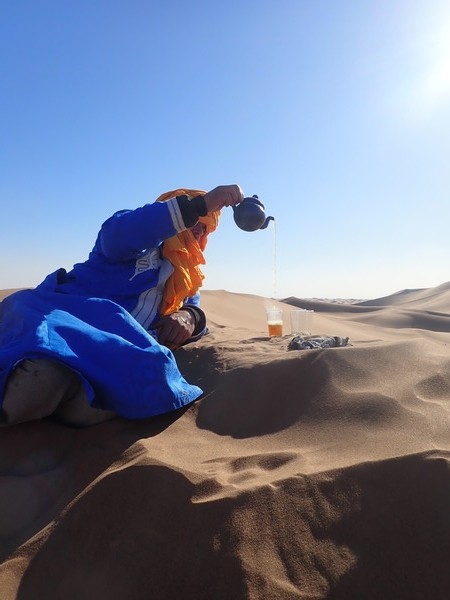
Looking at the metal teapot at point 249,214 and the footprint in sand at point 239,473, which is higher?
the metal teapot at point 249,214

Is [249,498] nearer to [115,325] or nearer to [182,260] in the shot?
[115,325]

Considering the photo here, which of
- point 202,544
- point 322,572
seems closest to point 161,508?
point 202,544

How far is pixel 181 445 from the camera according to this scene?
5.25 ft

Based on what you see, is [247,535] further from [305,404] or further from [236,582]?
[305,404]

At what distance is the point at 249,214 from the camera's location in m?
2.57

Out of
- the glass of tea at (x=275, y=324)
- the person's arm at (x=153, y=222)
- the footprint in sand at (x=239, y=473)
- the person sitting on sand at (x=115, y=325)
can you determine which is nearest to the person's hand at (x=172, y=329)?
the person sitting on sand at (x=115, y=325)

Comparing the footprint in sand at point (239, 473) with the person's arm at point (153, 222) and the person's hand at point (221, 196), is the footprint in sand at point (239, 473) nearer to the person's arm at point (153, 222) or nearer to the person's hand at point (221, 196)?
the person's arm at point (153, 222)

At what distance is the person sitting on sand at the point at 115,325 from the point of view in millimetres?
1688

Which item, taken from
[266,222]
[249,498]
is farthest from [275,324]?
[249,498]

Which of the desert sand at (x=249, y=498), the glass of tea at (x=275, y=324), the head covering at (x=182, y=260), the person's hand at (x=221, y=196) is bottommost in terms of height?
the desert sand at (x=249, y=498)

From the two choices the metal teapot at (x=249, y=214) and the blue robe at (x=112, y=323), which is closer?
the blue robe at (x=112, y=323)

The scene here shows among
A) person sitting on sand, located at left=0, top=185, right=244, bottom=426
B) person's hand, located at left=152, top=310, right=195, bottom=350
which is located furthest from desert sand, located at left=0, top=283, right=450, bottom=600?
person's hand, located at left=152, top=310, right=195, bottom=350

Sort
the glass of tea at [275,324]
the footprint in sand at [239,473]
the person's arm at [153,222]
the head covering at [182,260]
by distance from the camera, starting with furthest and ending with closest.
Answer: the glass of tea at [275,324] → the head covering at [182,260] → the person's arm at [153,222] → the footprint in sand at [239,473]

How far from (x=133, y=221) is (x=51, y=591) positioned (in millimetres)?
1689
